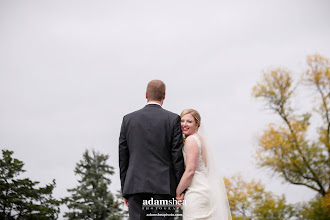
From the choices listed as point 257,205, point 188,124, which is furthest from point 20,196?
point 188,124

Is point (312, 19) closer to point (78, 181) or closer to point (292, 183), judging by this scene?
point (292, 183)

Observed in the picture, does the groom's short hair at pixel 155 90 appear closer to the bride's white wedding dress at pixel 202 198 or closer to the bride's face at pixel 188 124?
the bride's face at pixel 188 124

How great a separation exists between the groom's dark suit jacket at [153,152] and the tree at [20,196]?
20578 mm

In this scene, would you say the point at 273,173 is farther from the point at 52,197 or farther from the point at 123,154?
the point at 123,154

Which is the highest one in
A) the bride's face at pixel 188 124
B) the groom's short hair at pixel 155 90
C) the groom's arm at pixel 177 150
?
the groom's short hair at pixel 155 90

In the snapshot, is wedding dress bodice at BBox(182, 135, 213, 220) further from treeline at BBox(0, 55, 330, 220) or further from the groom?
treeline at BBox(0, 55, 330, 220)

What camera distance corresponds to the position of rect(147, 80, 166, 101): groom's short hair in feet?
12.8

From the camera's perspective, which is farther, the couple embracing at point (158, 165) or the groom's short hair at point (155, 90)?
the groom's short hair at point (155, 90)

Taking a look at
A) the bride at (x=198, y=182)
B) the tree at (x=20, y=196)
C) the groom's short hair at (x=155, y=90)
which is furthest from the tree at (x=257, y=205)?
the groom's short hair at (x=155, y=90)

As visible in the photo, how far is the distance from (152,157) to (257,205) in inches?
876

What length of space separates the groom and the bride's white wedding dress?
35 centimetres

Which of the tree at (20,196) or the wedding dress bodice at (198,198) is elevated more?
the tree at (20,196)

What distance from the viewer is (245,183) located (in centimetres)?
2620

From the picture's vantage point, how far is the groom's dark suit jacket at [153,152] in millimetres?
3743
